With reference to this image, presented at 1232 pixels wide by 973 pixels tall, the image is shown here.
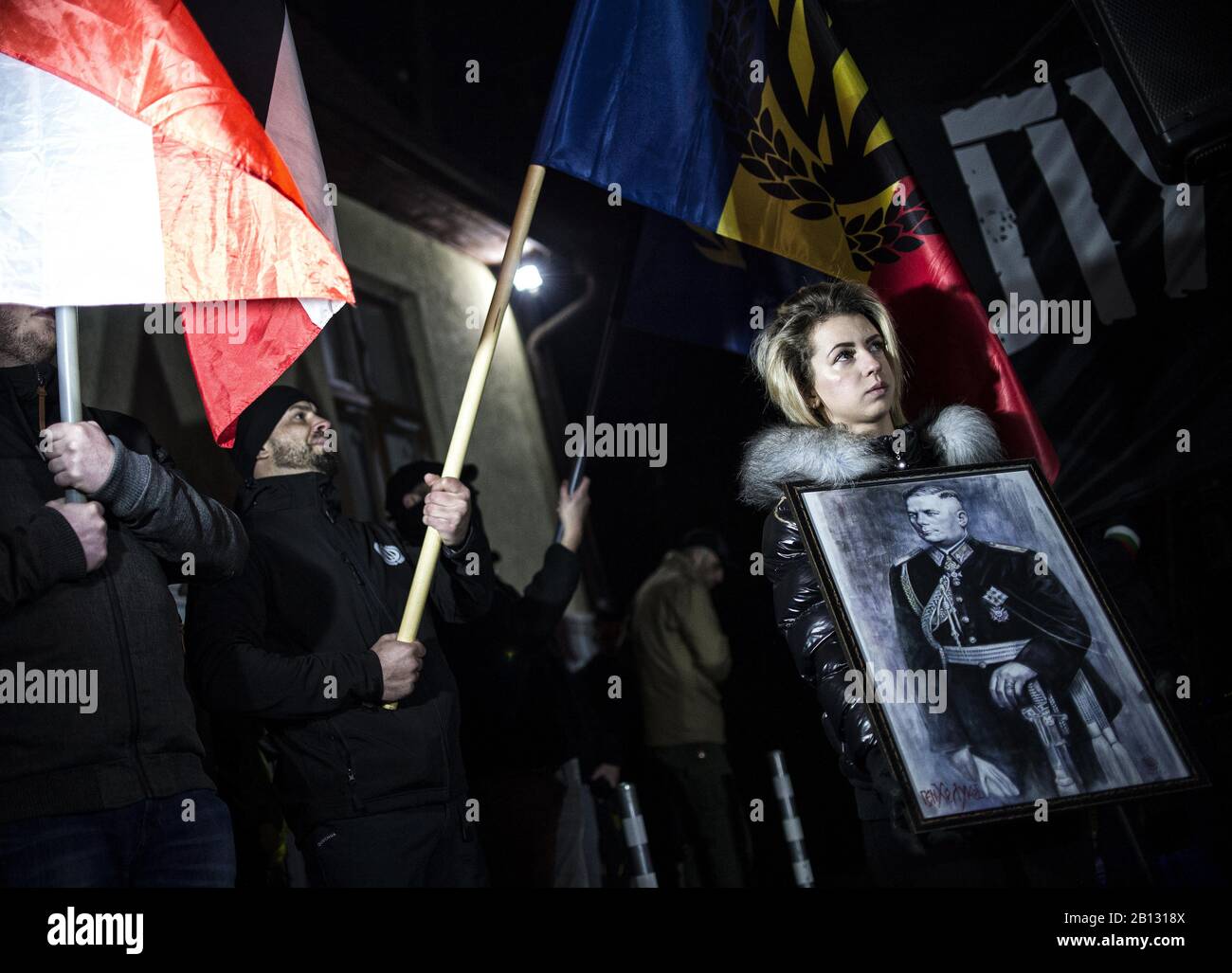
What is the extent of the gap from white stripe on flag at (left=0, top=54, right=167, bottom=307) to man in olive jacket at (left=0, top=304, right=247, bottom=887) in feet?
0.83

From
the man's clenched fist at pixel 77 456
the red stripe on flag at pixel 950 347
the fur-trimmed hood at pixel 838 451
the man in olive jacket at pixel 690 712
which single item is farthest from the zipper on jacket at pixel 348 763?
the man in olive jacket at pixel 690 712

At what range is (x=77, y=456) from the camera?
97.1 inches

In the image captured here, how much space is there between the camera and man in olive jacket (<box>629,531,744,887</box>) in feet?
18.6

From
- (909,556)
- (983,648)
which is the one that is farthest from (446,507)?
(983,648)

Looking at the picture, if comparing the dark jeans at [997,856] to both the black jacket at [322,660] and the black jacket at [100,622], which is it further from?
the black jacket at [100,622]

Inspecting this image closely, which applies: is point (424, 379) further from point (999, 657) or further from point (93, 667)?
point (999, 657)

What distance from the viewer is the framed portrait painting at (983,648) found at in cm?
246

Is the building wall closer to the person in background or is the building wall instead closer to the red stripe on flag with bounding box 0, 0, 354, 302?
the person in background

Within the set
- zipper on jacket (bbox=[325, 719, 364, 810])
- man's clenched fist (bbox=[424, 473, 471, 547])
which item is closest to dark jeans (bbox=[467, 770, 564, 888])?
zipper on jacket (bbox=[325, 719, 364, 810])


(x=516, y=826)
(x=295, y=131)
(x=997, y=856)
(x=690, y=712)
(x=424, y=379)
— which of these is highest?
(x=424, y=379)

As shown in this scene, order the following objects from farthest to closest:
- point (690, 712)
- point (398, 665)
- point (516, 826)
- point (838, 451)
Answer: point (690, 712) < point (516, 826) < point (398, 665) < point (838, 451)

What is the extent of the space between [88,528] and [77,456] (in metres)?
0.16

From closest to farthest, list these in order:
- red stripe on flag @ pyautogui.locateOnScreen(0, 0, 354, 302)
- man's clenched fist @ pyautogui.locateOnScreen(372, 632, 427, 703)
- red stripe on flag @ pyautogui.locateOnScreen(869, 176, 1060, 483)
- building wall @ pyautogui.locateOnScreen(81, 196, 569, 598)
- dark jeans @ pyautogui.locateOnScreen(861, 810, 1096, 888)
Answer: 1. dark jeans @ pyautogui.locateOnScreen(861, 810, 1096, 888)
2. red stripe on flag @ pyautogui.locateOnScreen(0, 0, 354, 302)
3. man's clenched fist @ pyautogui.locateOnScreen(372, 632, 427, 703)
4. red stripe on flag @ pyautogui.locateOnScreen(869, 176, 1060, 483)
5. building wall @ pyautogui.locateOnScreen(81, 196, 569, 598)
